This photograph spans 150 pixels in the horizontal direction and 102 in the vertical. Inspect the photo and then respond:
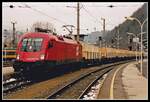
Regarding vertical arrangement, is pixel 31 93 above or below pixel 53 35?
below

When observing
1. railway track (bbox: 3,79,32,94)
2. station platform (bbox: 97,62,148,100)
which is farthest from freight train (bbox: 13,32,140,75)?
station platform (bbox: 97,62,148,100)

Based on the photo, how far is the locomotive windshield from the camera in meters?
27.5

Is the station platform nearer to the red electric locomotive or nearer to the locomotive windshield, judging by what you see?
the red electric locomotive

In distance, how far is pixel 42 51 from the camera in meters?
27.2

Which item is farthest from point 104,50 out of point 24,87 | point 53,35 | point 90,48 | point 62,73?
point 24,87

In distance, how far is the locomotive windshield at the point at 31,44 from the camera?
27453mm

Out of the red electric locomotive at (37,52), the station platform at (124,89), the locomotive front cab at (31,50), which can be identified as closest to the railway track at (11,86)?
the red electric locomotive at (37,52)

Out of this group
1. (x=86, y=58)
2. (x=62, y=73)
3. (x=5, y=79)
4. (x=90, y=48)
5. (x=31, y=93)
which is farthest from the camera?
(x=90, y=48)

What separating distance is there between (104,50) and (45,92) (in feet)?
144

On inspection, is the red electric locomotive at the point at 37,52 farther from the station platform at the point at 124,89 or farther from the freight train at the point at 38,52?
the station platform at the point at 124,89

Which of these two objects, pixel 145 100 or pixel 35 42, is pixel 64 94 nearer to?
pixel 145 100

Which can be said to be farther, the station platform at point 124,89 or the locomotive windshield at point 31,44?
the locomotive windshield at point 31,44

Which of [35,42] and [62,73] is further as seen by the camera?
[62,73]

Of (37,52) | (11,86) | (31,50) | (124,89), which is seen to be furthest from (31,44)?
(124,89)
